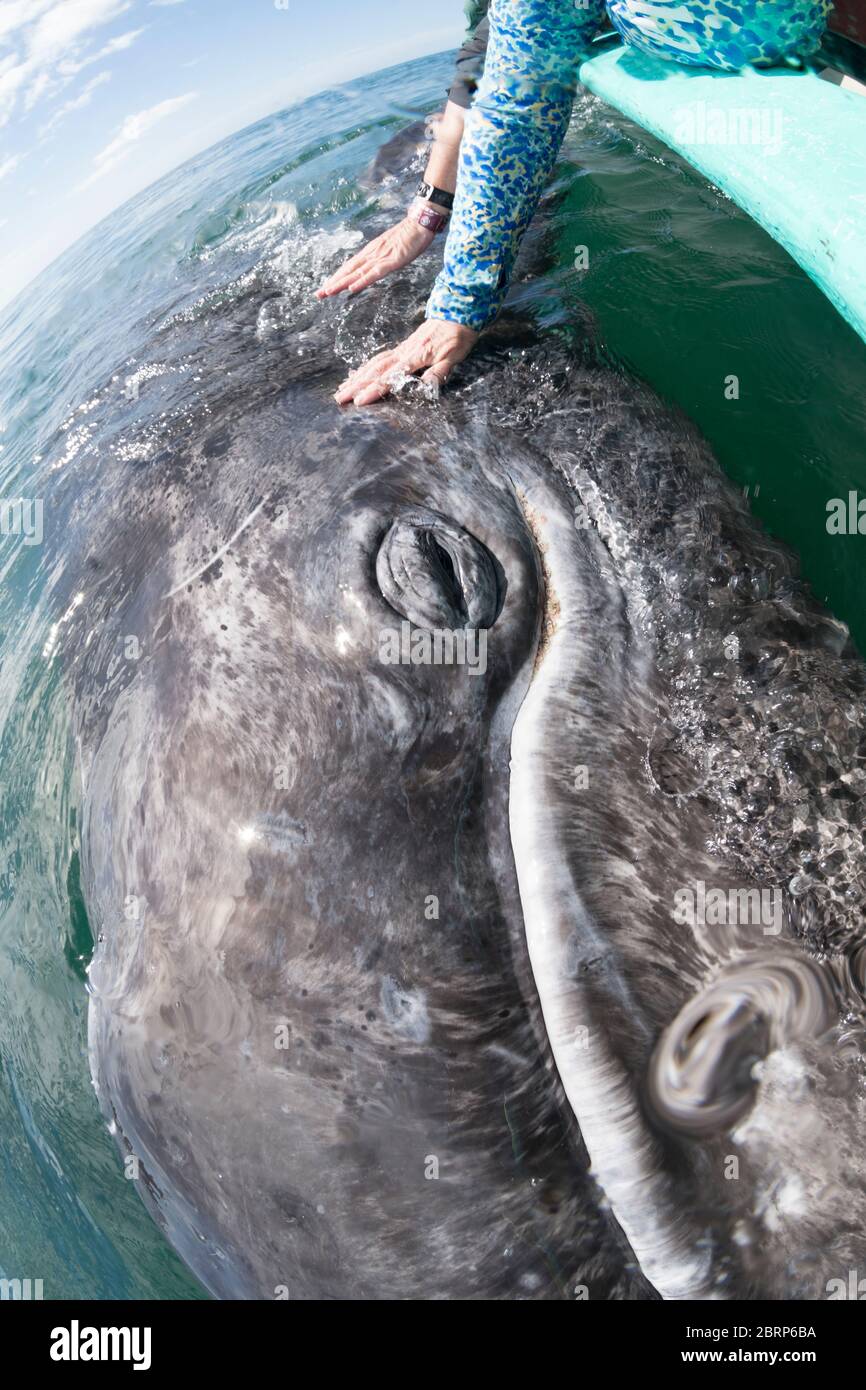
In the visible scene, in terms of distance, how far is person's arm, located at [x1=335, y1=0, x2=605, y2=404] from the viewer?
4145 mm

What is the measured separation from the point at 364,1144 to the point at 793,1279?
1.08 m

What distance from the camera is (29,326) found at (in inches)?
709

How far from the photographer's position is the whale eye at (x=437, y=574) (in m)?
2.92

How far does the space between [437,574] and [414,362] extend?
131 centimetres

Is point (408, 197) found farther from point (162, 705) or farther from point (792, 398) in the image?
point (162, 705)

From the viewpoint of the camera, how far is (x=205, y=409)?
390 cm

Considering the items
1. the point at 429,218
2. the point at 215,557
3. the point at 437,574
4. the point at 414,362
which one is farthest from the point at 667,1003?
the point at 429,218

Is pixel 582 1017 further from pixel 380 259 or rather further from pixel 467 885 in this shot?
pixel 380 259

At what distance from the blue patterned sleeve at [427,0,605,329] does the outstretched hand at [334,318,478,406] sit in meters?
0.09

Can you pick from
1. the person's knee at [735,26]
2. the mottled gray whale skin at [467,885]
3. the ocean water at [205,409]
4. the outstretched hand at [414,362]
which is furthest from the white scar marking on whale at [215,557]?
the person's knee at [735,26]

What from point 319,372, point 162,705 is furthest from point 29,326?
point 162,705

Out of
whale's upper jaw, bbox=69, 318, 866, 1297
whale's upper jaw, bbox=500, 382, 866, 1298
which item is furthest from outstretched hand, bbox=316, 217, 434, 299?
whale's upper jaw, bbox=500, 382, 866, 1298

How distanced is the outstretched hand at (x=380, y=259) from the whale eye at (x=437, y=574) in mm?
2609

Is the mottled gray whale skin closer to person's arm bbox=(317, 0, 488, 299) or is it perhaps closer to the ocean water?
the ocean water
